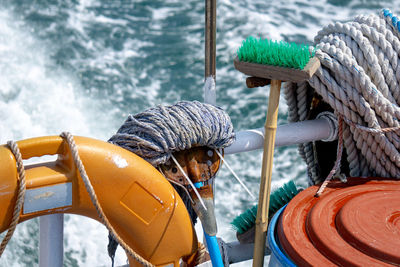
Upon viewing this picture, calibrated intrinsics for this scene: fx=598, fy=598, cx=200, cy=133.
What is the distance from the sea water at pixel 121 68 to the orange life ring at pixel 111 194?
1.94m

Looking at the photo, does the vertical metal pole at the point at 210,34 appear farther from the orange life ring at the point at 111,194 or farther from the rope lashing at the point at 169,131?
the orange life ring at the point at 111,194

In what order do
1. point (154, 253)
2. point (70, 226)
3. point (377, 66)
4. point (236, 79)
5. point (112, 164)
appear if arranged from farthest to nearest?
1. point (236, 79)
2. point (70, 226)
3. point (377, 66)
4. point (154, 253)
5. point (112, 164)

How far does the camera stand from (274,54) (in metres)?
1.35

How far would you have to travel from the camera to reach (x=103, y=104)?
4398mm

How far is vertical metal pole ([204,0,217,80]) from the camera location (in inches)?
57.9

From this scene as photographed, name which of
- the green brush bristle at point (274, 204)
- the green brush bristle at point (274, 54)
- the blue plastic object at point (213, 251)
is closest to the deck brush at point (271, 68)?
the green brush bristle at point (274, 54)

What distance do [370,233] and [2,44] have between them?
13.5ft

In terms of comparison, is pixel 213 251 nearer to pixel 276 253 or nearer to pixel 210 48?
pixel 276 253

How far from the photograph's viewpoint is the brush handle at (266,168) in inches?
52.7

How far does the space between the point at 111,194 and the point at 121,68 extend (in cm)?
363

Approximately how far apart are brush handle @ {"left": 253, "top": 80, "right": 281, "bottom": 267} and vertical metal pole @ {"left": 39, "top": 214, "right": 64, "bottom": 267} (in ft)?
1.51

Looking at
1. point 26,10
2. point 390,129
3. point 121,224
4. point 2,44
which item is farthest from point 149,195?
point 26,10

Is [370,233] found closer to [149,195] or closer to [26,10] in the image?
[149,195]

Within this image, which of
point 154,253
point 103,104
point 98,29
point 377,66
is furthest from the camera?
point 98,29
